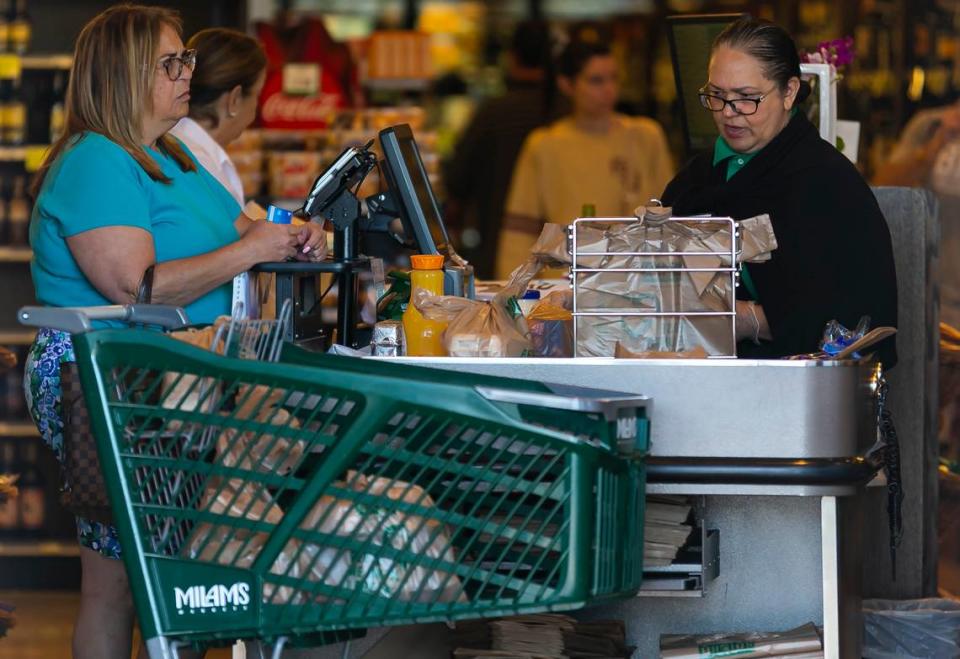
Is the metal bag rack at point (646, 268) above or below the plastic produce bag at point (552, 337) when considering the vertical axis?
above

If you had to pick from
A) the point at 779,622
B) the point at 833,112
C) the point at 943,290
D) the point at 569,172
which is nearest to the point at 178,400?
the point at 779,622

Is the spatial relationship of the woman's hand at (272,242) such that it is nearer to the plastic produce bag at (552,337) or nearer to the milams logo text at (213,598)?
the plastic produce bag at (552,337)

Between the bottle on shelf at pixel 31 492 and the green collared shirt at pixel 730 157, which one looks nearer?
the green collared shirt at pixel 730 157

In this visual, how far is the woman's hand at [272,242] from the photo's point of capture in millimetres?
2934

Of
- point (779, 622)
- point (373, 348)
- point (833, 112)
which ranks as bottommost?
point (779, 622)

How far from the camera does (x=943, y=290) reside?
620 cm

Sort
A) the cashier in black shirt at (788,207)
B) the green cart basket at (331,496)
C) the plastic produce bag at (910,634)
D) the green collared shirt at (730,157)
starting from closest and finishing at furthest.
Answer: the green cart basket at (331,496)
the cashier in black shirt at (788,207)
the green collared shirt at (730,157)
the plastic produce bag at (910,634)

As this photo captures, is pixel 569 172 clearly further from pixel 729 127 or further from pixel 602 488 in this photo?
pixel 602 488

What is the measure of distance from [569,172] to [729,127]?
10.3ft

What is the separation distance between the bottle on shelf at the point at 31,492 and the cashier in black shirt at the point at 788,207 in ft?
11.1

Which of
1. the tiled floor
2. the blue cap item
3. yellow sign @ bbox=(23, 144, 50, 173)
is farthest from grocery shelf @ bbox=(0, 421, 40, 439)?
the blue cap item

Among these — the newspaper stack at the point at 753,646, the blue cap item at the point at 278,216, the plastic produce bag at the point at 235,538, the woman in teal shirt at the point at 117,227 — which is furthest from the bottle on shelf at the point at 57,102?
the plastic produce bag at the point at 235,538

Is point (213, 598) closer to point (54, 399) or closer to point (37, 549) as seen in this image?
point (54, 399)

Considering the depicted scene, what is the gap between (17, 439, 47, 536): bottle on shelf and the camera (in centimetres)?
568
